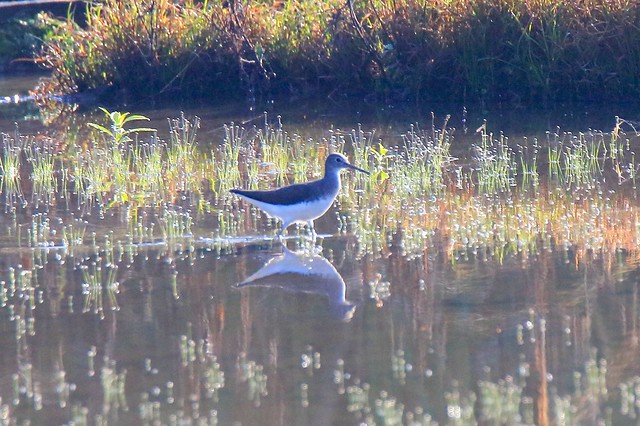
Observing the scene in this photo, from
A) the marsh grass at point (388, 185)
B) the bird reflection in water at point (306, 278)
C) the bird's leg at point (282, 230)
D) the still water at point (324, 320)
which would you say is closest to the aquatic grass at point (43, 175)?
the marsh grass at point (388, 185)

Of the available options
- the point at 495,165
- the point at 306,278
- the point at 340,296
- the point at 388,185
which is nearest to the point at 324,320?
the point at 340,296

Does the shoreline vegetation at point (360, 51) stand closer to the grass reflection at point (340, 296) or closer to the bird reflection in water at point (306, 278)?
the grass reflection at point (340, 296)

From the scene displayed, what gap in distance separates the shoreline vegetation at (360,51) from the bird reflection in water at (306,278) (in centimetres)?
717

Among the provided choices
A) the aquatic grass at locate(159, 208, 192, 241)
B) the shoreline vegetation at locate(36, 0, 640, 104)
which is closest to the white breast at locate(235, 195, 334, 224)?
the aquatic grass at locate(159, 208, 192, 241)

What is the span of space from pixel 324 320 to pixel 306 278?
2.94 ft

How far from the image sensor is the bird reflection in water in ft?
21.3

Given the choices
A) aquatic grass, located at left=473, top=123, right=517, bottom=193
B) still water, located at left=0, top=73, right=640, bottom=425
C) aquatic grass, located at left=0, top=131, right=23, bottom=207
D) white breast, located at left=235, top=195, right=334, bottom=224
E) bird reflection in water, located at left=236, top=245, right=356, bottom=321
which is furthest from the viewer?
aquatic grass, located at left=0, top=131, right=23, bottom=207

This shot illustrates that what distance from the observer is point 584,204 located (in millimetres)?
8648

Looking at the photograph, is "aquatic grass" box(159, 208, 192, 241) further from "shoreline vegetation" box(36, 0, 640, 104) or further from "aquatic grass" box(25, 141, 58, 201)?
"shoreline vegetation" box(36, 0, 640, 104)

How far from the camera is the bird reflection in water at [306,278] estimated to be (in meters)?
6.49

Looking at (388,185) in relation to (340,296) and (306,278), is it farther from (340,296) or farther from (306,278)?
(340,296)

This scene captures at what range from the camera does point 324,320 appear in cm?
613

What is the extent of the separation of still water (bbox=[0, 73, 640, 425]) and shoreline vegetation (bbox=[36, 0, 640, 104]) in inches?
206

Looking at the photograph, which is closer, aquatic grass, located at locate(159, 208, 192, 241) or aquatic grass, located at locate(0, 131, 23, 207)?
aquatic grass, located at locate(159, 208, 192, 241)
